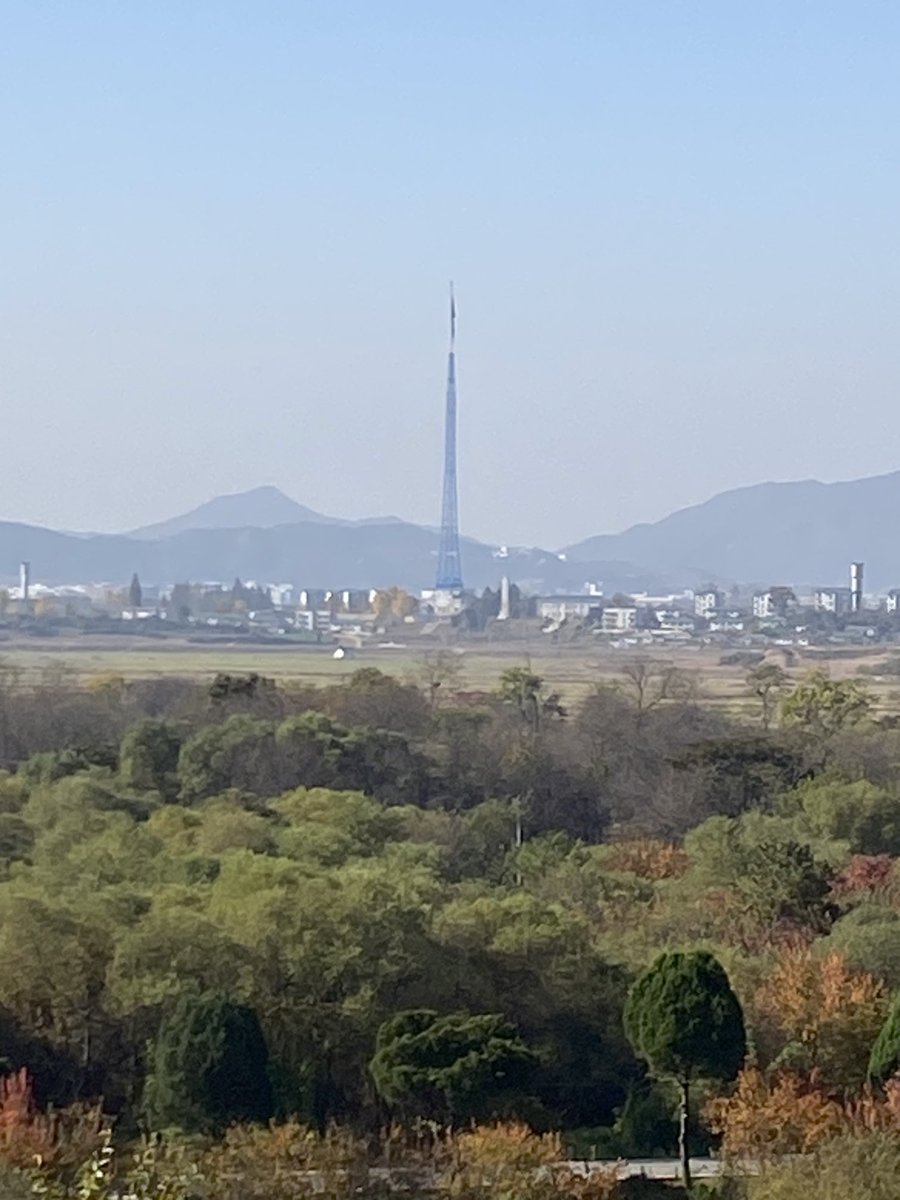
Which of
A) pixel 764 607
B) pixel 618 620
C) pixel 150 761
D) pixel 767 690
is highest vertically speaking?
pixel 764 607

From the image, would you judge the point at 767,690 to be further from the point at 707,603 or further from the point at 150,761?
the point at 707,603

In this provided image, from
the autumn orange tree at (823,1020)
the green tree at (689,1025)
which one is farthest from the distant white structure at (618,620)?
the green tree at (689,1025)

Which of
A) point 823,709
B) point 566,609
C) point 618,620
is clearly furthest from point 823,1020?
point 566,609

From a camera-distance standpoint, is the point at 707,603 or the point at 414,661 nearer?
the point at 414,661

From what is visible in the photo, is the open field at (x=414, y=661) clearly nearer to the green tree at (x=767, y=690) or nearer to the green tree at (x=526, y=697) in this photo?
the green tree at (x=767, y=690)

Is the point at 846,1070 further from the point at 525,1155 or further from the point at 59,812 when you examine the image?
the point at 59,812

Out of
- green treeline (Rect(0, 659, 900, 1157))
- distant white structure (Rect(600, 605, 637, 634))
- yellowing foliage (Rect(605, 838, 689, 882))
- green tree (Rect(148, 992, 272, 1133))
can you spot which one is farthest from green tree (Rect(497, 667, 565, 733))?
distant white structure (Rect(600, 605, 637, 634))

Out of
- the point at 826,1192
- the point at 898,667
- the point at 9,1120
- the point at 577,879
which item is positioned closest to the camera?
the point at 826,1192

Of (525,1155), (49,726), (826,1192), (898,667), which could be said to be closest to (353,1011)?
(525,1155)
